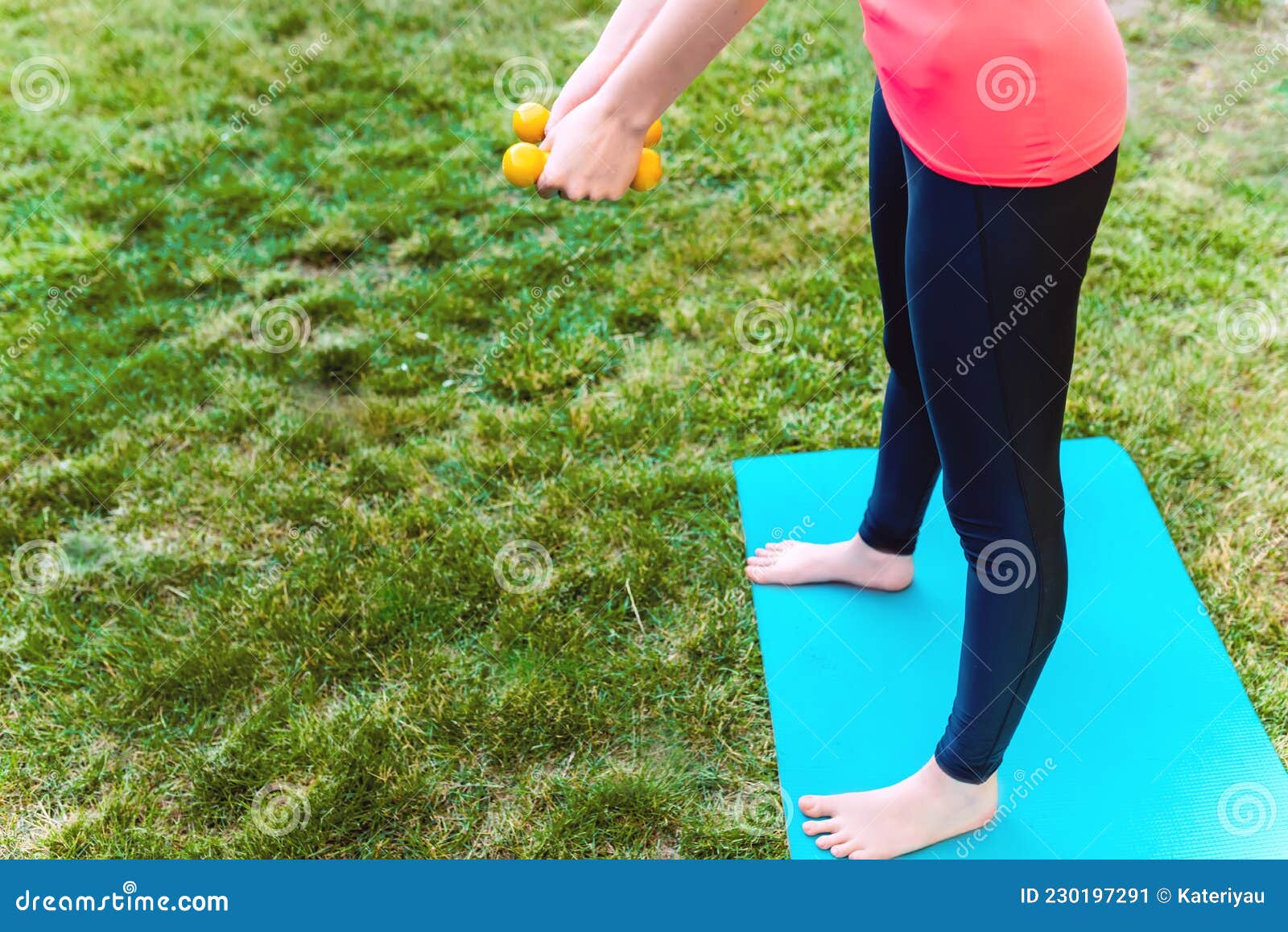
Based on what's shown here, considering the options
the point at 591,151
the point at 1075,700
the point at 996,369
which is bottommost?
the point at 1075,700

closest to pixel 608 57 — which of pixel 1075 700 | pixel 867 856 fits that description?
pixel 867 856

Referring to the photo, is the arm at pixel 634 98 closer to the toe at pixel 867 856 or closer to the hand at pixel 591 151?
the hand at pixel 591 151

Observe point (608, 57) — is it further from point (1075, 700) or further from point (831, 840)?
point (1075, 700)

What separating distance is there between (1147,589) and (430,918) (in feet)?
5.03

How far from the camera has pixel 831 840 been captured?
1851mm

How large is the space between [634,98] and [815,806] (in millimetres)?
1227

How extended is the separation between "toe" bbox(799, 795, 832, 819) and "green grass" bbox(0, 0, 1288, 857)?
114 mm

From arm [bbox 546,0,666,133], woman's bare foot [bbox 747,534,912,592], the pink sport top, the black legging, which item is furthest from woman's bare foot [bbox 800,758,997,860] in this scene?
arm [bbox 546,0,666,133]

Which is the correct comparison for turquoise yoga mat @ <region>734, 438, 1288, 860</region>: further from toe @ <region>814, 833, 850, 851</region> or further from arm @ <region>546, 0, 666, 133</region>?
arm @ <region>546, 0, 666, 133</region>

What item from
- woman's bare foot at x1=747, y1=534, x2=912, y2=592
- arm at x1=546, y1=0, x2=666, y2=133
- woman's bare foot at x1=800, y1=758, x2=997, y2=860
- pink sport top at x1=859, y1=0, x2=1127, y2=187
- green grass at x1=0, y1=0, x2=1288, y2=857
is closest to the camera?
pink sport top at x1=859, y1=0, x2=1127, y2=187

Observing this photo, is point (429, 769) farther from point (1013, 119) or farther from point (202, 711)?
point (1013, 119)

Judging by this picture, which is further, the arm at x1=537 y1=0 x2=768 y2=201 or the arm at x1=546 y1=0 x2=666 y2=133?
the arm at x1=546 y1=0 x2=666 y2=133

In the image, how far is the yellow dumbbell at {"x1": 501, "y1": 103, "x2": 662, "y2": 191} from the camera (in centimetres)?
131

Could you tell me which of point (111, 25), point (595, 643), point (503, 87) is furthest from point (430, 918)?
point (111, 25)
